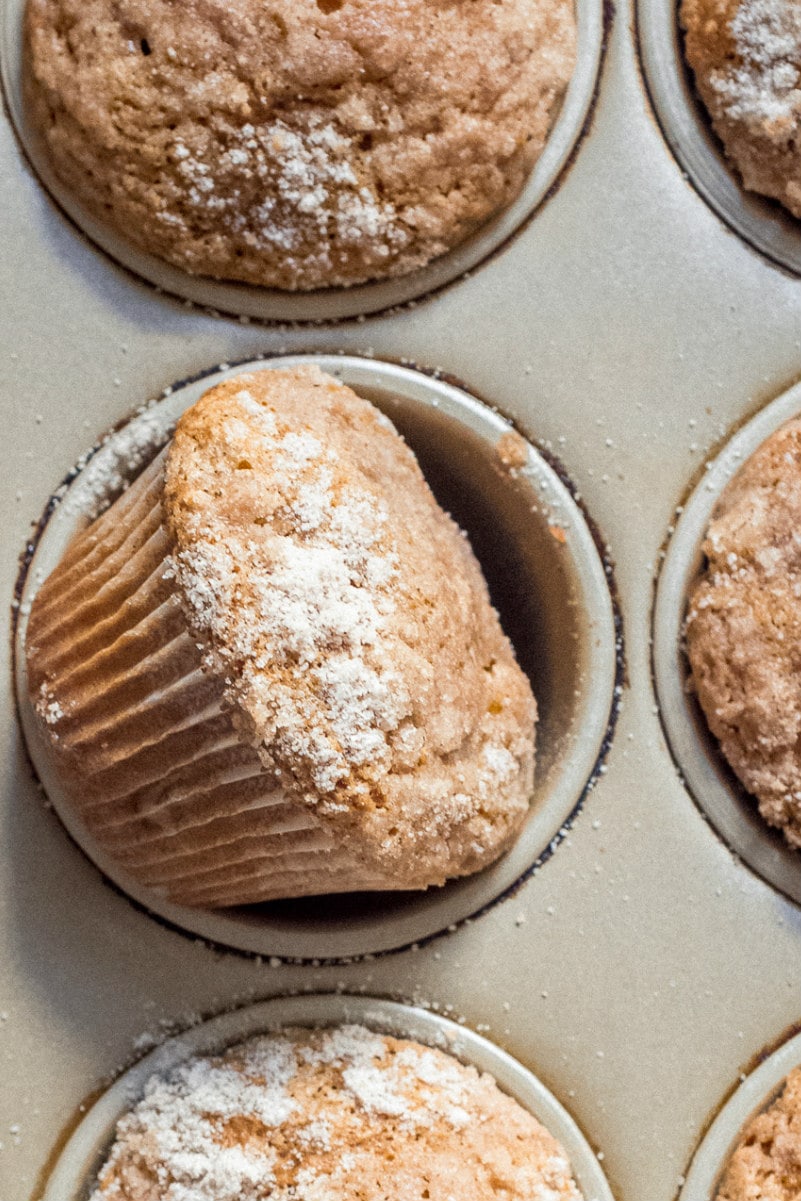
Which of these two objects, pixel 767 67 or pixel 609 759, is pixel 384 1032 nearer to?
pixel 609 759

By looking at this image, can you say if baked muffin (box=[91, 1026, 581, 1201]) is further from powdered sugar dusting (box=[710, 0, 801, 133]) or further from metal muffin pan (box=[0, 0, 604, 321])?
powdered sugar dusting (box=[710, 0, 801, 133])

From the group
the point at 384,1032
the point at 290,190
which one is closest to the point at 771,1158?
the point at 384,1032

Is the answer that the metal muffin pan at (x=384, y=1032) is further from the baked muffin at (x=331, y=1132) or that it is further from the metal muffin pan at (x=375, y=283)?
the metal muffin pan at (x=375, y=283)

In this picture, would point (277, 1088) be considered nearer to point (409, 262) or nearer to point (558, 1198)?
point (558, 1198)

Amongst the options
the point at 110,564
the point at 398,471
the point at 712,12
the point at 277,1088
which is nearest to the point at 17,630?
the point at 110,564

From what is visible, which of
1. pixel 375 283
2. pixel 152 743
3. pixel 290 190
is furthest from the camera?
pixel 375 283

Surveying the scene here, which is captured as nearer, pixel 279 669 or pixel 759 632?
pixel 279 669
